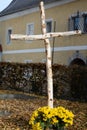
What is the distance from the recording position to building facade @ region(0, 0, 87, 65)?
1101 inches

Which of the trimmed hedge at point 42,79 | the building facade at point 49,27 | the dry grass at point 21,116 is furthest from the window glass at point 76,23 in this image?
the dry grass at point 21,116

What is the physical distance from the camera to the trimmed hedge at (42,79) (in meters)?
18.2

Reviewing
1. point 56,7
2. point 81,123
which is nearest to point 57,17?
point 56,7

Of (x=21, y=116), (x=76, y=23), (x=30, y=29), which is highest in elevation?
(x=76, y=23)

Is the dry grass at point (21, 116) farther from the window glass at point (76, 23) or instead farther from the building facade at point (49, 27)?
the window glass at point (76, 23)

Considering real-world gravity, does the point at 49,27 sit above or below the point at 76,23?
below

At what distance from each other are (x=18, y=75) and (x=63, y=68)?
333cm

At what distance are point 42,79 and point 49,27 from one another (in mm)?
11929

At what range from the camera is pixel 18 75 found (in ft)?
71.2

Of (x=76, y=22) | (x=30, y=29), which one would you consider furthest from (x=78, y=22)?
(x=30, y=29)

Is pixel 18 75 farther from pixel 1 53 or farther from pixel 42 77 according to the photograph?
pixel 1 53

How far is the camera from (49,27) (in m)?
31.7

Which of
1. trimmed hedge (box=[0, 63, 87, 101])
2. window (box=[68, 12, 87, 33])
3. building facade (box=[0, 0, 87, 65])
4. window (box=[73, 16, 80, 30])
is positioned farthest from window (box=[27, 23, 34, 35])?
trimmed hedge (box=[0, 63, 87, 101])

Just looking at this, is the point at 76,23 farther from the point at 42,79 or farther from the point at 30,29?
the point at 42,79
